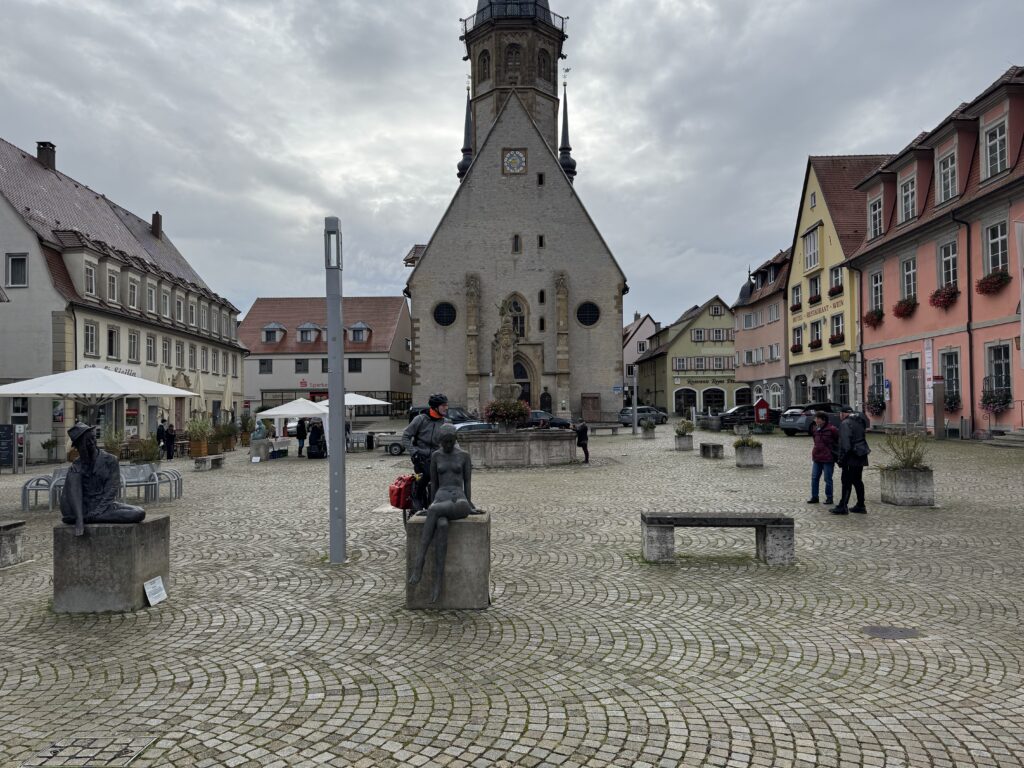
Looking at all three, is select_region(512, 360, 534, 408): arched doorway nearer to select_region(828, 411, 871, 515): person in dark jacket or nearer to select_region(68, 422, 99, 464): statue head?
select_region(828, 411, 871, 515): person in dark jacket

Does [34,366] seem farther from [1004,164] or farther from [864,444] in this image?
[1004,164]

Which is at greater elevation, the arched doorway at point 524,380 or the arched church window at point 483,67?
the arched church window at point 483,67

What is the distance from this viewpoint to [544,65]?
57219 mm

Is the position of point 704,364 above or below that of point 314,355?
below

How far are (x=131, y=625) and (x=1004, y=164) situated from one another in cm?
2703

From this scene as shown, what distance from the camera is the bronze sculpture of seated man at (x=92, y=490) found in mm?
6047

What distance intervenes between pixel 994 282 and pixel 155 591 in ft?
83.3

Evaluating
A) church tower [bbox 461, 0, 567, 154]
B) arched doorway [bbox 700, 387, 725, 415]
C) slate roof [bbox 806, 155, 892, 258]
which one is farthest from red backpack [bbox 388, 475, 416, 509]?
arched doorway [bbox 700, 387, 725, 415]

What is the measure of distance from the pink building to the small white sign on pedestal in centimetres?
2230

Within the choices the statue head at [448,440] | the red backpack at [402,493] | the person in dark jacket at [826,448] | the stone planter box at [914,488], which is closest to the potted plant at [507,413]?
the person in dark jacket at [826,448]

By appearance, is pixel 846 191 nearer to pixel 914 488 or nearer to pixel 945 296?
pixel 945 296

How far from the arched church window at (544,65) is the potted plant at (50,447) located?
44463 mm

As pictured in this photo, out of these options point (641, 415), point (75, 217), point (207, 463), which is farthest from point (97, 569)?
point (641, 415)

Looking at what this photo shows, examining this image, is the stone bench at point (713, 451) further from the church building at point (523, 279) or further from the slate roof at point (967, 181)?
the church building at point (523, 279)
